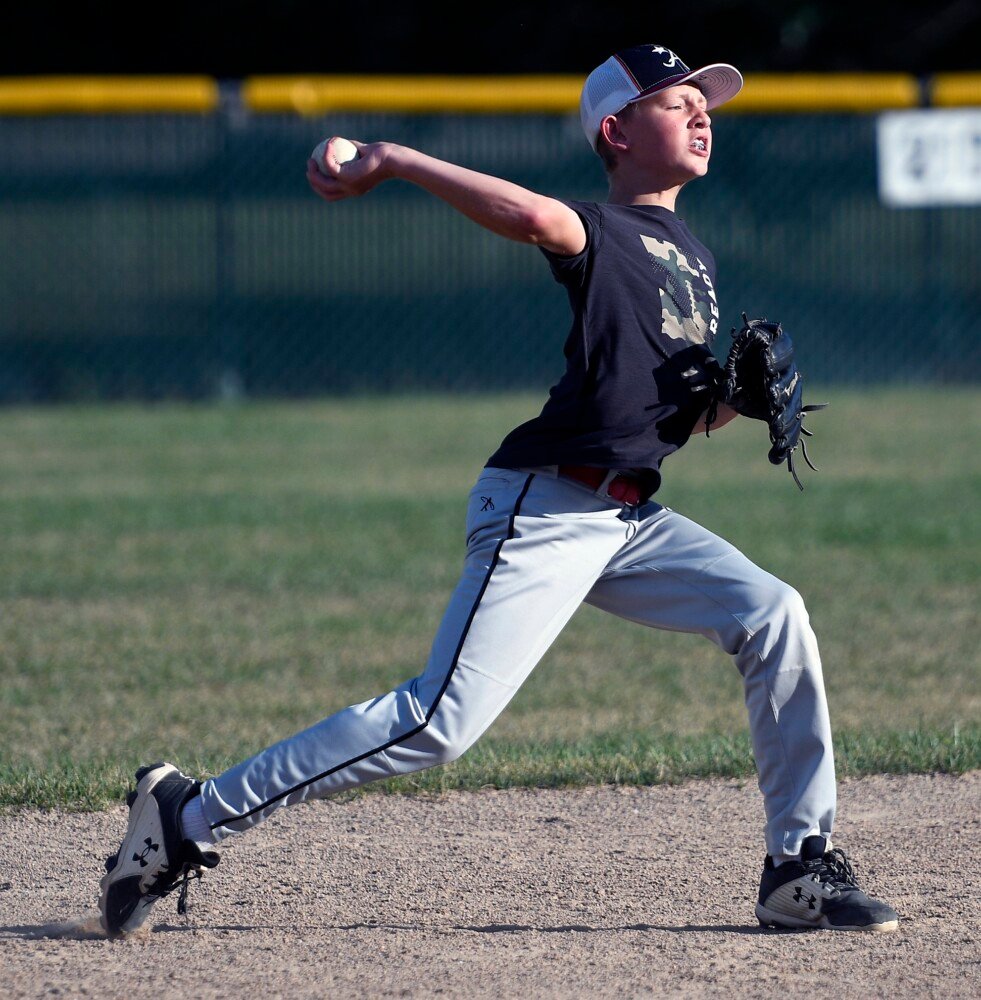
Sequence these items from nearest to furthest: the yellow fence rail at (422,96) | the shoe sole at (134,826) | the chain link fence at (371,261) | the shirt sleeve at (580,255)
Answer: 1. the shirt sleeve at (580,255)
2. the shoe sole at (134,826)
3. the yellow fence rail at (422,96)
4. the chain link fence at (371,261)

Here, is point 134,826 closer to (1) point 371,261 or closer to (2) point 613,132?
(2) point 613,132

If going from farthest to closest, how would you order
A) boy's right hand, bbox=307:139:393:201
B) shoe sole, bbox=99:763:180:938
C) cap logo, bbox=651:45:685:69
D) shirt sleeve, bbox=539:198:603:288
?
cap logo, bbox=651:45:685:69 < shoe sole, bbox=99:763:180:938 < shirt sleeve, bbox=539:198:603:288 < boy's right hand, bbox=307:139:393:201

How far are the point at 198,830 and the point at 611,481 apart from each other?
3.67 ft

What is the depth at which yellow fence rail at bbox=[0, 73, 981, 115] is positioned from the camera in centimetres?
1514

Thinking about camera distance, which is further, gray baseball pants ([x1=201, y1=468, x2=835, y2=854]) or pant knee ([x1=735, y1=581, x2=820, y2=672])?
pant knee ([x1=735, y1=581, x2=820, y2=672])

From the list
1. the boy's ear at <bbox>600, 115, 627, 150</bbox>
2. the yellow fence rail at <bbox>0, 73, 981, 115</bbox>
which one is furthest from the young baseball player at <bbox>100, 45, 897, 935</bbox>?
the yellow fence rail at <bbox>0, 73, 981, 115</bbox>

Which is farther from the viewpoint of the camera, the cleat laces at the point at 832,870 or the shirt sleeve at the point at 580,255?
the cleat laces at the point at 832,870

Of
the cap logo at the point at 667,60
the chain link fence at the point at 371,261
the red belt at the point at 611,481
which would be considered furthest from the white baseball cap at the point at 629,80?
the chain link fence at the point at 371,261

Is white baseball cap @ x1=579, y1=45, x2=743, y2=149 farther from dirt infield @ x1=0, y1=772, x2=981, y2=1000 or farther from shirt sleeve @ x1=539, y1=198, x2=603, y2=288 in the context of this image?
dirt infield @ x1=0, y1=772, x2=981, y2=1000

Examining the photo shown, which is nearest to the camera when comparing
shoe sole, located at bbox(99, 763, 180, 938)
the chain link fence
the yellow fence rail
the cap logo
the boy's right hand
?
the boy's right hand

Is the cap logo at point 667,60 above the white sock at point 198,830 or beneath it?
above

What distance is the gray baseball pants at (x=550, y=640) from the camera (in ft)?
10.5

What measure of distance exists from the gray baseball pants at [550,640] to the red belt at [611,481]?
0.06 feet

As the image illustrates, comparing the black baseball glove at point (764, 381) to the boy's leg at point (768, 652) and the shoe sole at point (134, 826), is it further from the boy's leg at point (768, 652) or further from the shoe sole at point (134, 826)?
the shoe sole at point (134, 826)
